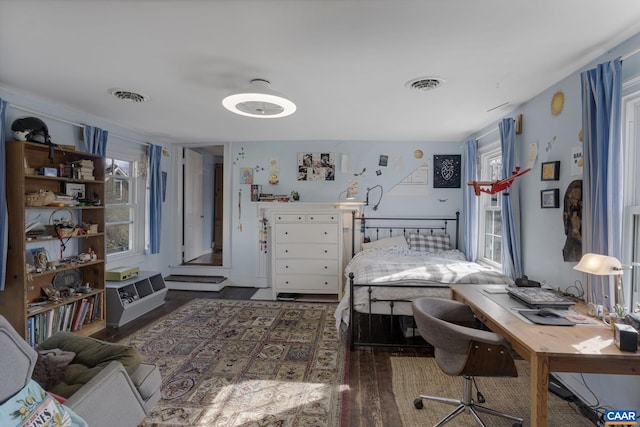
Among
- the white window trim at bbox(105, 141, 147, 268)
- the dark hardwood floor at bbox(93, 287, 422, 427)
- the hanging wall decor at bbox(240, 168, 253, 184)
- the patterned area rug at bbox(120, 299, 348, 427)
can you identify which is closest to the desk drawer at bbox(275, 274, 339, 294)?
the patterned area rug at bbox(120, 299, 348, 427)

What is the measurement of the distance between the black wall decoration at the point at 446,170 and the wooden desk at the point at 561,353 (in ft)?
11.2

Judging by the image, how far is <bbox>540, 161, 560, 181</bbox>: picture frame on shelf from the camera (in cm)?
261

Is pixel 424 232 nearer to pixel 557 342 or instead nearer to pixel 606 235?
pixel 606 235

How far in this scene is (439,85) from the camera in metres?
2.68

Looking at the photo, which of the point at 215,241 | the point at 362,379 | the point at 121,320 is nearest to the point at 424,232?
the point at 362,379

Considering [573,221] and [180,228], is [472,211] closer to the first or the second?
[573,221]

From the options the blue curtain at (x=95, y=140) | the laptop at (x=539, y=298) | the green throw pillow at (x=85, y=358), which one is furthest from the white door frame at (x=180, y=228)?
the laptop at (x=539, y=298)

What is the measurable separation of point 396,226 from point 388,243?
0.40 metres

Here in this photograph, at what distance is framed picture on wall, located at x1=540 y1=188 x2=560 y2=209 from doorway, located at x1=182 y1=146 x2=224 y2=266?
16.0 feet

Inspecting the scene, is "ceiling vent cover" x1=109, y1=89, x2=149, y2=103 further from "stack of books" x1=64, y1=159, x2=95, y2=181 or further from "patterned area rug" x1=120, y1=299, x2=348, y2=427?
"patterned area rug" x1=120, y1=299, x2=348, y2=427

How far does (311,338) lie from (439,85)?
2.72 meters

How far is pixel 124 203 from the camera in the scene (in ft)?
14.7

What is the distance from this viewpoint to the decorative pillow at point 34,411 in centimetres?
104

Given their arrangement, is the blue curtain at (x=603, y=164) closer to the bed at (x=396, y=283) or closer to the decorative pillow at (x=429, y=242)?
the bed at (x=396, y=283)
